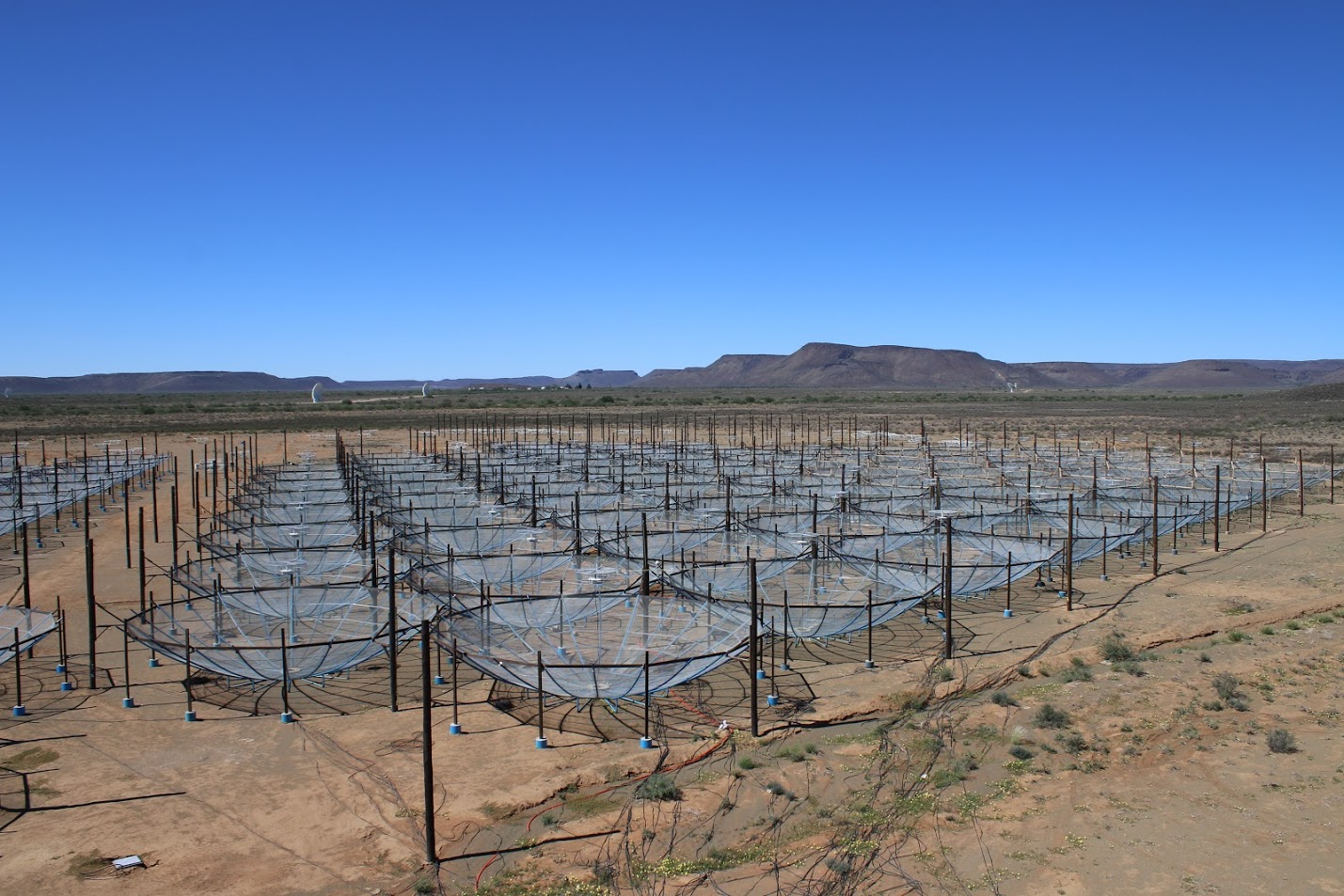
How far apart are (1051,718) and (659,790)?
6.45 metres

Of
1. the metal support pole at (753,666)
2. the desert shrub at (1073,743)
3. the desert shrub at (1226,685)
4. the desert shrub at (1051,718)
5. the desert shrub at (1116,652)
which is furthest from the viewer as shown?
the desert shrub at (1116,652)

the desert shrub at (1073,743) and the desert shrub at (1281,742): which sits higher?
the desert shrub at (1281,742)

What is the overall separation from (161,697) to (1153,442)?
2717 inches

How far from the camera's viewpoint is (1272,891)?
10.2 meters

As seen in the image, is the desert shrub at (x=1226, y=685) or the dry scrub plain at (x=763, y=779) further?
the desert shrub at (x=1226, y=685)

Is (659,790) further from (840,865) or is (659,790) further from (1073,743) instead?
(1073,743)

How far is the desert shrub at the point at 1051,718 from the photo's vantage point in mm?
15023

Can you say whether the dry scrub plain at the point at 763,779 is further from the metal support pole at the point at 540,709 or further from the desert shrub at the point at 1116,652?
the metal support pole at the point at 540,709

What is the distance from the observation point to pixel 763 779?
44.9 feet

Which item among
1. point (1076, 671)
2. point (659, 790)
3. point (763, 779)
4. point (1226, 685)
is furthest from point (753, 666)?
point (1226, 685)

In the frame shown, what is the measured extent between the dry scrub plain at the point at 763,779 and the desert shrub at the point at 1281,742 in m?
0.06

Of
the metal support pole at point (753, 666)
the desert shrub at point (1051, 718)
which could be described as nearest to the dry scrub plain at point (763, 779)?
the desert shrub at point (1051, 718)

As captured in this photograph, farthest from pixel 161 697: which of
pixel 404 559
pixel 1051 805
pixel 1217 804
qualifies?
pixel 1217 804

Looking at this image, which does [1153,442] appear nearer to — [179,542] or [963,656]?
[963,656]
